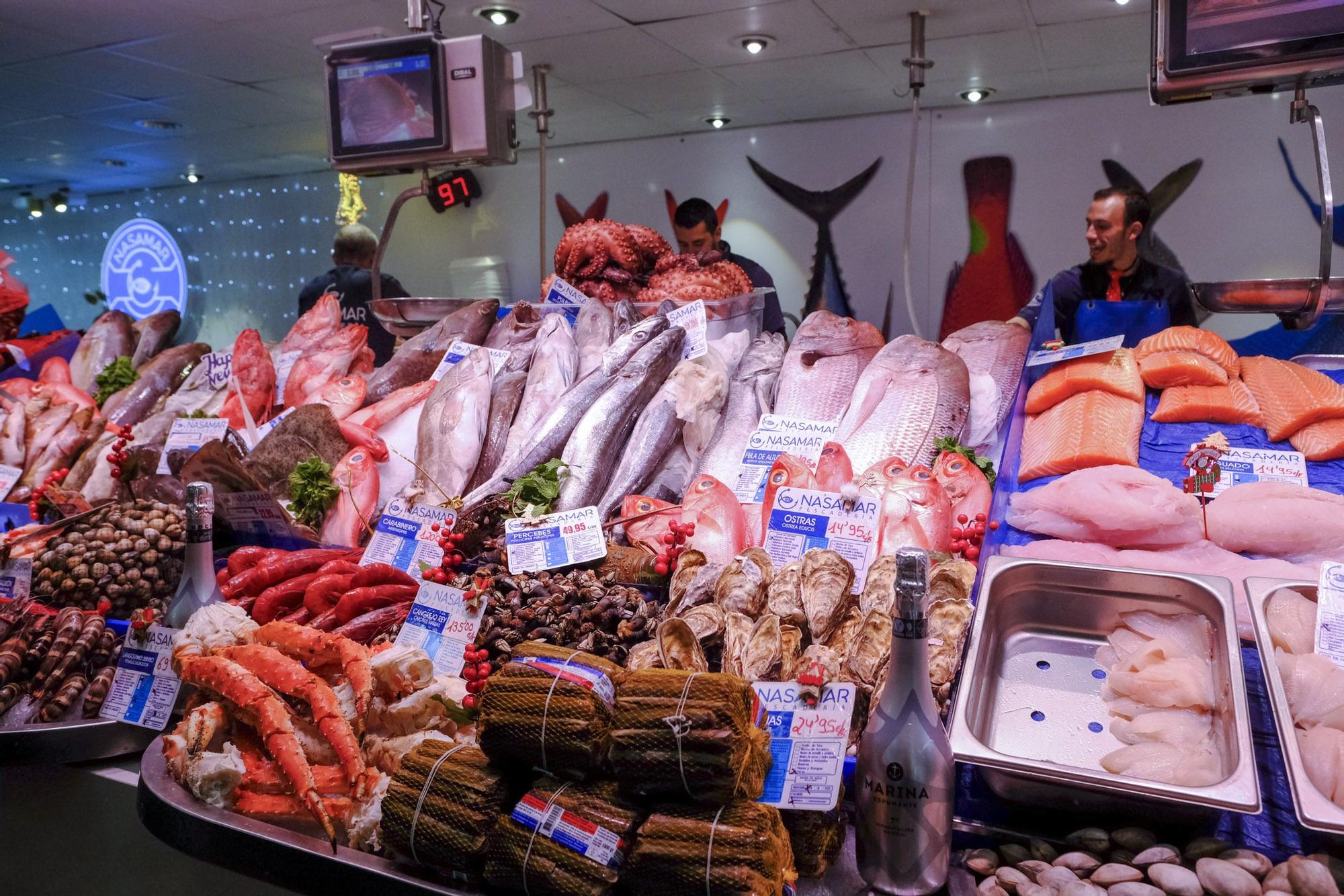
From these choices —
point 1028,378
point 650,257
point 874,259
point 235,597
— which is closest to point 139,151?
point 874,259

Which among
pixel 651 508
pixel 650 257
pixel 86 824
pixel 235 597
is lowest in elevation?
pixel 86 824

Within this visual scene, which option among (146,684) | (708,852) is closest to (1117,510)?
(708,852)

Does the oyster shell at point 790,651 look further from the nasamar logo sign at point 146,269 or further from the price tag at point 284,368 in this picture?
the nasamar logo sign at point 146,269

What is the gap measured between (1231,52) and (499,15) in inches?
179

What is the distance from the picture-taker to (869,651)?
1.58m

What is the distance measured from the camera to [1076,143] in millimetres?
7594

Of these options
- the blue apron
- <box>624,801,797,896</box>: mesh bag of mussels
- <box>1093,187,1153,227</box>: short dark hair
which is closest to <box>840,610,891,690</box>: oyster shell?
<box>624,801,797,896</box>: mesh bag of mussels

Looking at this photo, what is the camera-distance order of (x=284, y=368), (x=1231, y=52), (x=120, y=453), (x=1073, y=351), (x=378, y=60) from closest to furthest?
(x=1231, y=52) → (x=1073, y=351) → (x=120, y=453) → (x=378, y=60) → (x=284, y=368)

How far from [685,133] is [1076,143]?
143 inches

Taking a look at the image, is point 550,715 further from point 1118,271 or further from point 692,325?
point 1118,271

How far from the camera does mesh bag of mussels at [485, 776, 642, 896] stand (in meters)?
1.23

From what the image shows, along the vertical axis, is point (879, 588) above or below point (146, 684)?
above

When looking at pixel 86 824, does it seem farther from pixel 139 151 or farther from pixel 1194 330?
pixel 139 151

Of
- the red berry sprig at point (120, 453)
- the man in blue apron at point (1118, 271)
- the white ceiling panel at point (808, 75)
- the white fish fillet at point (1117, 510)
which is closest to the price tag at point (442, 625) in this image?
the white fish fillet at point (1117, 510)
